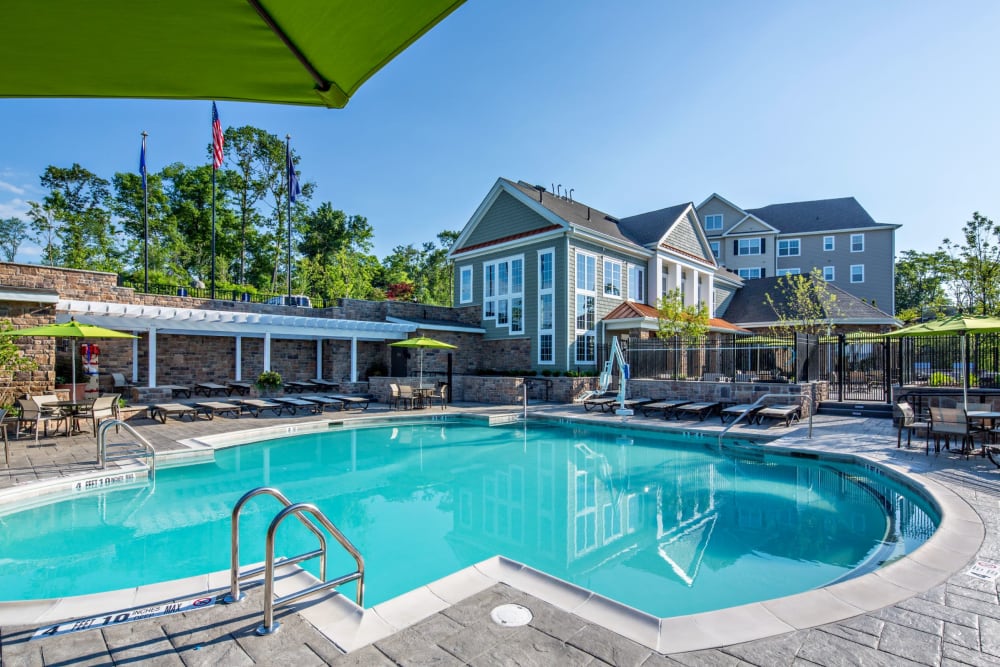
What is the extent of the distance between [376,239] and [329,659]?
39.2 m

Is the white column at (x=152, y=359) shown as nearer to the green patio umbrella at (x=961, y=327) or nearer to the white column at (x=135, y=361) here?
the white column at (x=135, y=361)

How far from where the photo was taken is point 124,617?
3.35 m

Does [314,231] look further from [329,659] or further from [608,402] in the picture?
[329,659]

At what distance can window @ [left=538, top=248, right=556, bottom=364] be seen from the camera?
1988cm

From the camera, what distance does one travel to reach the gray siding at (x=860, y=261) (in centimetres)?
3092

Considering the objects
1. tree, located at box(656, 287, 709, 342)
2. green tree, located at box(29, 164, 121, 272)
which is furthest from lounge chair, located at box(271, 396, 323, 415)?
green tree, located at box(29, 164, 121, 272)

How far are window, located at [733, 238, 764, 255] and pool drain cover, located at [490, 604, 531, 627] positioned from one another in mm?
36141

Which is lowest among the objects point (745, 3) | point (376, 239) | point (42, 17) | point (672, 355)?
point (672, 355)

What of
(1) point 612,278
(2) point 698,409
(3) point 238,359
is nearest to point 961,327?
(2) point 698,409

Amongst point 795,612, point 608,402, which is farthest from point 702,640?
point 608,402

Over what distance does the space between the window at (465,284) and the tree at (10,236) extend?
110 feet

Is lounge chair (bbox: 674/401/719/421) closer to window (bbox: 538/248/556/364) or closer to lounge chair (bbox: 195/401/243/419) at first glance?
window (bbox: 538/248/556/364)

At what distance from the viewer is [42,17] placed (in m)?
1.15

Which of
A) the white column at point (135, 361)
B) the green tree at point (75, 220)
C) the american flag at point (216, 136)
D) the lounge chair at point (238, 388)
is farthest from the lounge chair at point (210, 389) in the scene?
the green tree at point (75, 220)
